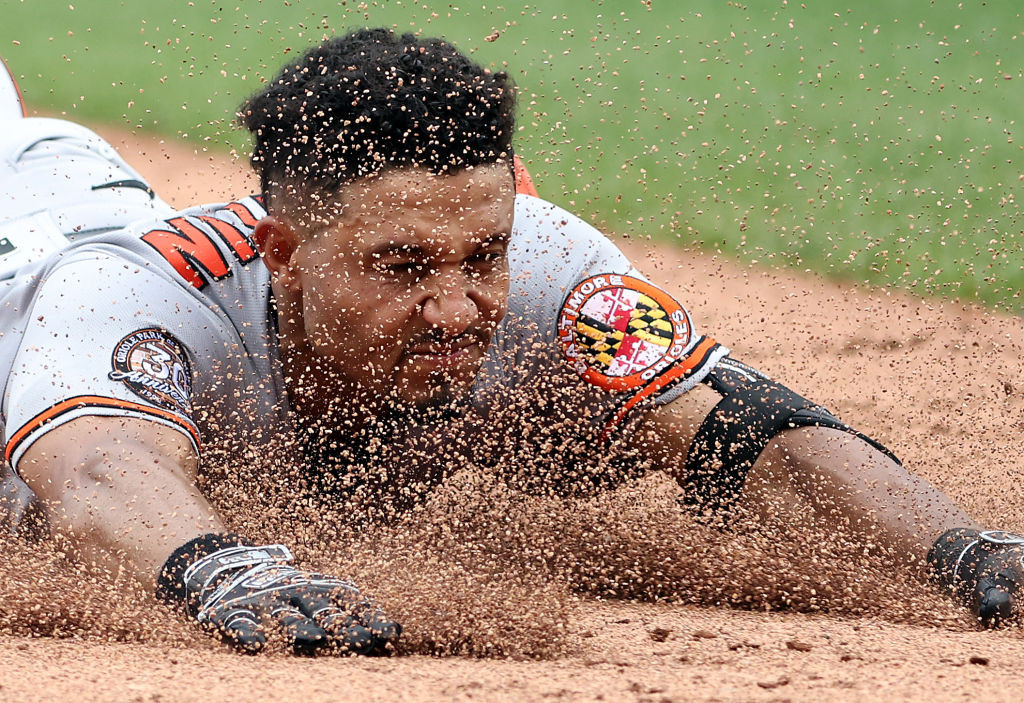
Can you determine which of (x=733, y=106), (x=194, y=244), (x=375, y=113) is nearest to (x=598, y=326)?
(x=375, y=113)

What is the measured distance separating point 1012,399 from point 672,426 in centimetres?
184

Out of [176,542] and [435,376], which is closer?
[176,542]

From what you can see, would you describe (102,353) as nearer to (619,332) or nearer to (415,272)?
(415,272)

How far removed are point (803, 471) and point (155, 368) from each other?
1.02 meters

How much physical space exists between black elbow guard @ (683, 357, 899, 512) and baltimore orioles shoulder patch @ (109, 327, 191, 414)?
83 centimetres

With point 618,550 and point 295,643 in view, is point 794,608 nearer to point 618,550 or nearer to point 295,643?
point 618,550

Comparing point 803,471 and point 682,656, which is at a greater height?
point 803,471

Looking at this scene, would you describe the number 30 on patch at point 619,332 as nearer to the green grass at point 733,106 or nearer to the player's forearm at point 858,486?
the player's forearm at point 858,486

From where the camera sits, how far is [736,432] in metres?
2.14

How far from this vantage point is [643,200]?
6859mm

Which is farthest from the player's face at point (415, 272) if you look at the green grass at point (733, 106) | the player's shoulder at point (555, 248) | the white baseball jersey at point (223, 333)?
the green grass at point (733, 106)

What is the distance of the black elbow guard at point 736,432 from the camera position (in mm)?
2139

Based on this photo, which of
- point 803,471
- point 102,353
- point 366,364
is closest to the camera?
point 102,353

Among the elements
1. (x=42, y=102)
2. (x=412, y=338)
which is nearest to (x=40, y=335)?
(x=412, y=338)
